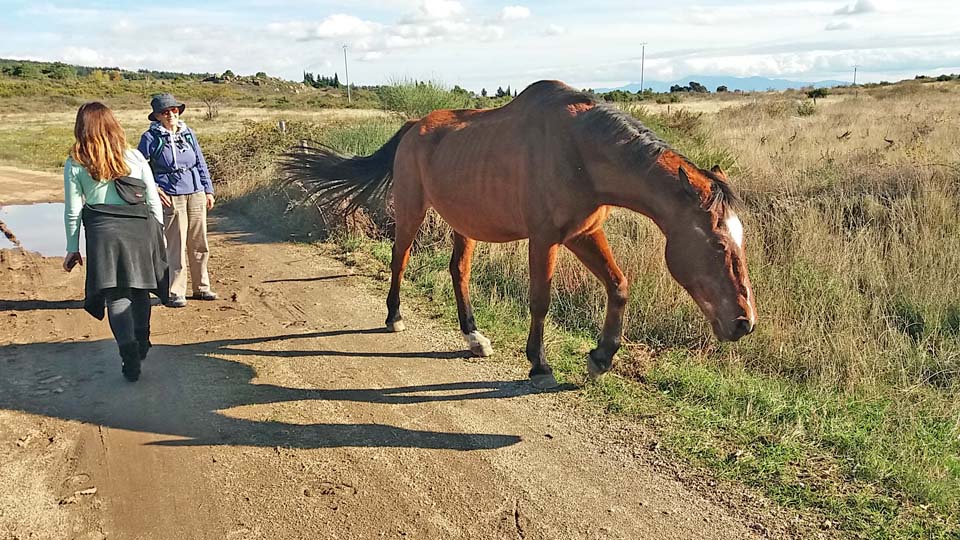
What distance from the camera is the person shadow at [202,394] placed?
3.68 m

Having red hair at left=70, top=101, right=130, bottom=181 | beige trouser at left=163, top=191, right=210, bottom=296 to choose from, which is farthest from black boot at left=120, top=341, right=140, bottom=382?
beige trouser at left=163, top=191, right=210, bottom=296

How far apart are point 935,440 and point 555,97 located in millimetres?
2952

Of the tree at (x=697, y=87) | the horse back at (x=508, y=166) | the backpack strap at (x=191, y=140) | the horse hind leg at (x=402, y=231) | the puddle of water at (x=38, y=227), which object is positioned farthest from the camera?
the tree at (x=697, y=87)

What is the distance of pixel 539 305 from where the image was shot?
171 inches

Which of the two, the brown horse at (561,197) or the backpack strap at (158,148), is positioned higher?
the backpack strap at (158,148)

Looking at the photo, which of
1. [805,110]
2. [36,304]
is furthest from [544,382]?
[805,110]

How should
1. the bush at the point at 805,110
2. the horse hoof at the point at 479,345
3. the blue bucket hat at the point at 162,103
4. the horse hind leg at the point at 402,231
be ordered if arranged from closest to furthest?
the horse hoof at the point at 479,345 → the horse hind leg at the point at 402,231 → the blue bucket hat at the point at 162,103 → the bush at the point at 805,110

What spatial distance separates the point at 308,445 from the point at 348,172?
3.42m

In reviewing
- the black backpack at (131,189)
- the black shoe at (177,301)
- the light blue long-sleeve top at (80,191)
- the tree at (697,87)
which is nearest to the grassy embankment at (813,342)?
the black shoe at (177,301)

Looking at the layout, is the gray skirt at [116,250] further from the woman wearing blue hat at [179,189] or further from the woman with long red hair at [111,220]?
the woman wearing blue hat at [179,189]

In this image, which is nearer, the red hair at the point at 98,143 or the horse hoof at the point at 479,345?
the red hair at the point at 98,143

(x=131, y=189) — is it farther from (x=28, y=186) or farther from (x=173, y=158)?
(x=28, y=186)

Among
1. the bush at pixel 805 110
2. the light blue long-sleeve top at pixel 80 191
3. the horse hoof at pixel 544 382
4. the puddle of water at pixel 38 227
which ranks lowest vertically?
the horse hoof at pixel 544 382

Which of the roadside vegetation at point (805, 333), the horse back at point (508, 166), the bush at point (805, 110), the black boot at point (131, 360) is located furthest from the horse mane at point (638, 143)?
the bush at point (805, 110)
